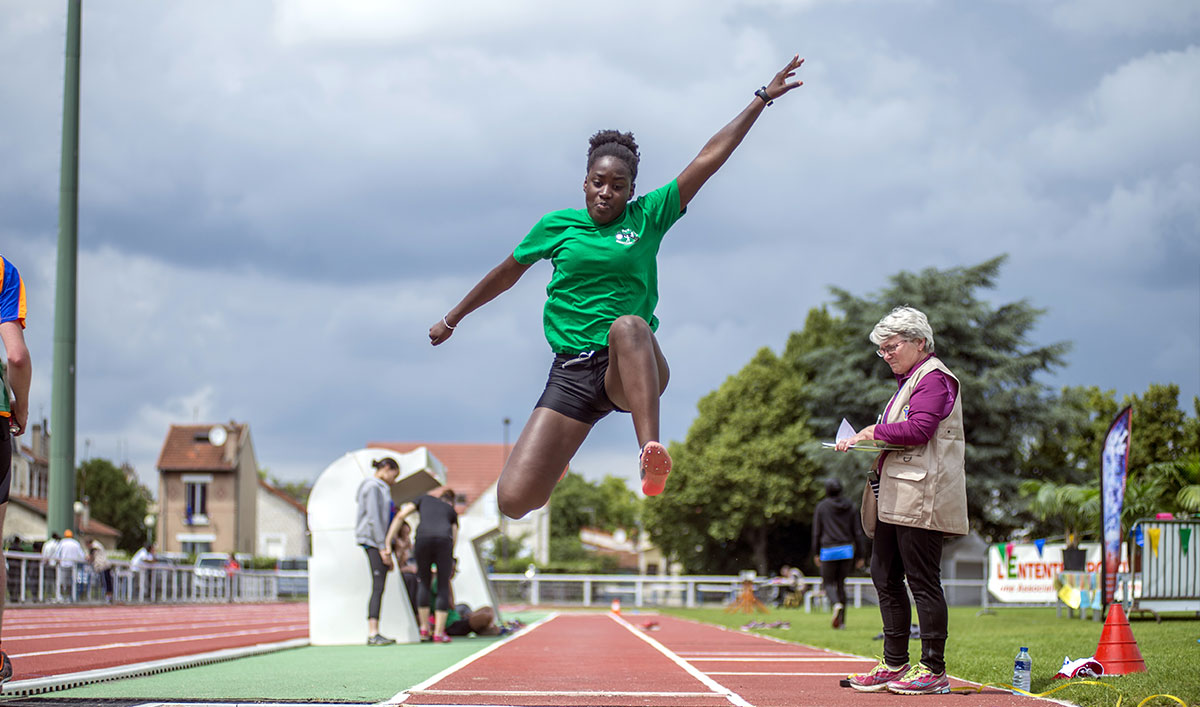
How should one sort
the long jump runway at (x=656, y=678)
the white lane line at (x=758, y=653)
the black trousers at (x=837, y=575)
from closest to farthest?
the long jump runway at (x=656, y=678)
the white lane line at (x=758, y=653)
the black trousers at (x=837, y=575)

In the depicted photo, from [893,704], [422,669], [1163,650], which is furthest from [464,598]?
[893,704]

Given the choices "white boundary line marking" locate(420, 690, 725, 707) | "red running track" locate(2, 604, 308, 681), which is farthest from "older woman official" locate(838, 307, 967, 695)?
"red running track" locate(2, 604, 308, 681)

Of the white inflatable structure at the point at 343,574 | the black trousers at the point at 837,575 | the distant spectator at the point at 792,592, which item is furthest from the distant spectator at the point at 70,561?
the distant spectator at the point at 792,592

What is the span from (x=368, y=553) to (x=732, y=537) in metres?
40.7

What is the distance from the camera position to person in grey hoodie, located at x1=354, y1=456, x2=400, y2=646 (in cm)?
1142

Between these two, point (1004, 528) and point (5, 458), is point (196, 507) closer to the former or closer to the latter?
point (1004, 528)

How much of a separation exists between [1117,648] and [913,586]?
157 centimetres

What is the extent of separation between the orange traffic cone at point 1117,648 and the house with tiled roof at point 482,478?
75623 millimetres

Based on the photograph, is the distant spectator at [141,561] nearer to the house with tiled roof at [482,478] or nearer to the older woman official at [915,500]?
the older woman official at [915,500]

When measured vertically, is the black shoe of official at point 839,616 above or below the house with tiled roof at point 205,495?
above

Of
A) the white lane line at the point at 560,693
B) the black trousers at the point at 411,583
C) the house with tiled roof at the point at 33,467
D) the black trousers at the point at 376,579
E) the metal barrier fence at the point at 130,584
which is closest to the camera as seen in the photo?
the white lane line at the point at 560,693

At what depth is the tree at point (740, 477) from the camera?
49.6 metres

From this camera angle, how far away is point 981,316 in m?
38.6

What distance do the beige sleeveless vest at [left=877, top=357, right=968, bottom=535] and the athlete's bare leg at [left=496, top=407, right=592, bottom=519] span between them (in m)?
1.64
